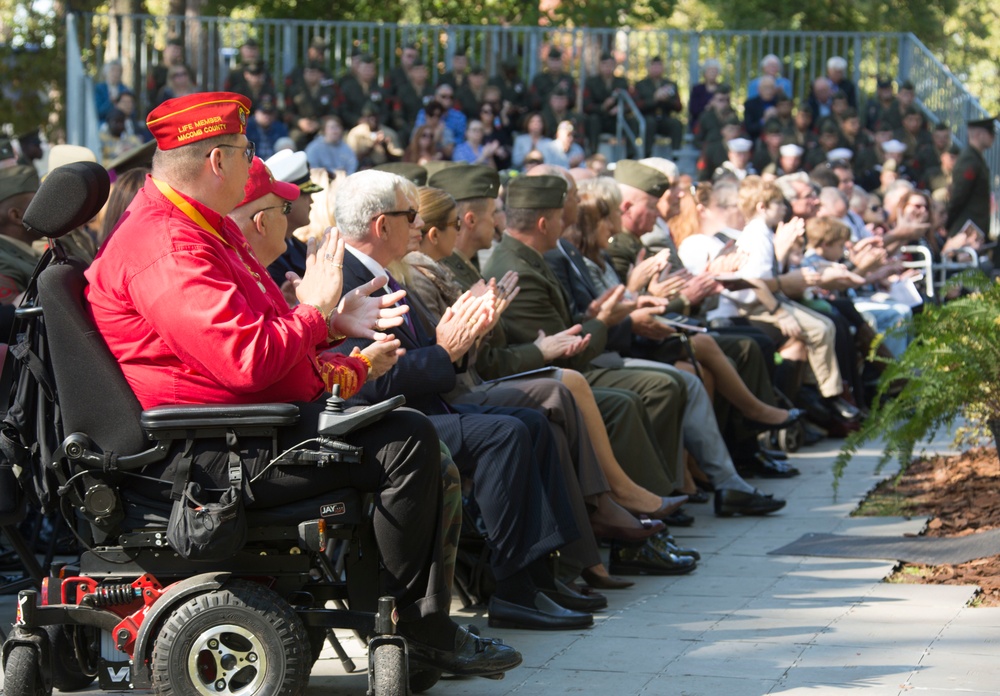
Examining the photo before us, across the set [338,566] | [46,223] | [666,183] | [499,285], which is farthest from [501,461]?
[666,183]

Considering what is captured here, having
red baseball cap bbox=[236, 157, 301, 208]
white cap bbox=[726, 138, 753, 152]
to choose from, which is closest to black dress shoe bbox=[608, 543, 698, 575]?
red baseball cap bbox=[236, 157, 301, 208]

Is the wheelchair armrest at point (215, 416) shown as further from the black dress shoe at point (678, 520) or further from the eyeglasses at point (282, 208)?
the black dress shoe at point (678, 520)

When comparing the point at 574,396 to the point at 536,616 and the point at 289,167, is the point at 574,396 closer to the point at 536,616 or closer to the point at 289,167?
the point at 536,616

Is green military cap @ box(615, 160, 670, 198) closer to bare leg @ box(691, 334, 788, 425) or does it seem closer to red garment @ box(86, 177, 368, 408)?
bare leg @ box(691, 334, 788, 425)

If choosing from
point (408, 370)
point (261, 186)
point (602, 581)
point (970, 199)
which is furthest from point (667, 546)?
point (970, 199)

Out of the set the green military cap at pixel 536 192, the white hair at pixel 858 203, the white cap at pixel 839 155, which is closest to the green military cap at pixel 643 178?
the green military cap at pixel 536 192

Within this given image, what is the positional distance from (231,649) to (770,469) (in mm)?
5821

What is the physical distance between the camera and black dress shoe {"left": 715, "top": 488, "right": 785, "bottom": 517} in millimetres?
7941

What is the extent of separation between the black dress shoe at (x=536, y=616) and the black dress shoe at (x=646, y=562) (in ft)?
3.44

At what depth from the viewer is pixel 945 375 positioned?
6938mm

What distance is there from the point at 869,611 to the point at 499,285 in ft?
6.75

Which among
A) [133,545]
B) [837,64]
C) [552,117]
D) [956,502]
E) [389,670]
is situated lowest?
[956,502]

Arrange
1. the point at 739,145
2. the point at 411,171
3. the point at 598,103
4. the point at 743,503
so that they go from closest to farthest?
the point at 411,171 < the point at 743,503 < the point at 739,145 < the point at 598,103

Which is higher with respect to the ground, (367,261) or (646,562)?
(367,261)
